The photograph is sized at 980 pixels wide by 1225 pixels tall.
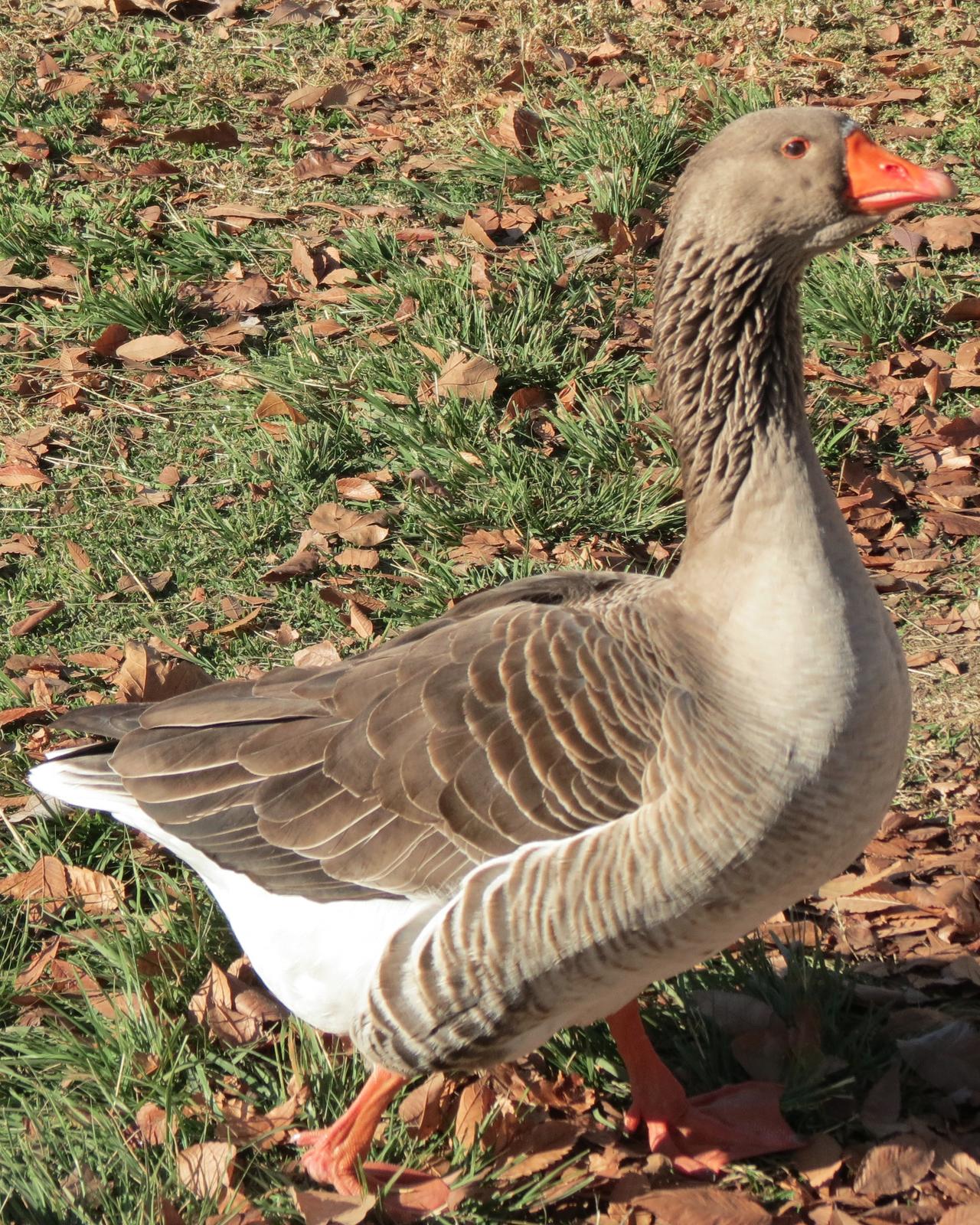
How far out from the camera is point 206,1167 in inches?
124

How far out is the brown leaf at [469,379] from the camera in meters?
5.51

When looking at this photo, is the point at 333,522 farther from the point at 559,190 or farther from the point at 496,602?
the point at 559,190

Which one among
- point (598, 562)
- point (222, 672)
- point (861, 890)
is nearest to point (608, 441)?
point (598, 562)

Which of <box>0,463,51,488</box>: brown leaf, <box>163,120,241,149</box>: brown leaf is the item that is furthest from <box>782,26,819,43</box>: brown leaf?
<box>0,463,51,488</box>: brown leaf

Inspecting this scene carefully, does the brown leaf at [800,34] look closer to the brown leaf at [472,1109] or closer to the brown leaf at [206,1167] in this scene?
the brown leaf at [472,1109]

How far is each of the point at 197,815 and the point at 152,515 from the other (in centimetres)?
219

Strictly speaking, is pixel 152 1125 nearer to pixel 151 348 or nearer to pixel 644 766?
pixel 644 766

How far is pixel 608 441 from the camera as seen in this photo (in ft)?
17.6

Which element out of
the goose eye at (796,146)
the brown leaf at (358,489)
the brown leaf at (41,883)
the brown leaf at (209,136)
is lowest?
the brown leaf at (41,883)

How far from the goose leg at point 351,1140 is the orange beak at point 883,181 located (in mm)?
2324

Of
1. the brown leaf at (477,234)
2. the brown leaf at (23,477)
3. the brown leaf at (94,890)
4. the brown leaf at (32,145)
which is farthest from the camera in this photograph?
the brown leaf at (32,145)

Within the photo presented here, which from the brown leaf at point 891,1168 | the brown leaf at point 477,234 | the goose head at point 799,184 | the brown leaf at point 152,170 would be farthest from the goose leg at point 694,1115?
the brown leaf at point 152,170

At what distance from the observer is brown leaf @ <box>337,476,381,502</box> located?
5344mm

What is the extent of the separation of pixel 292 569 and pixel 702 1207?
2778mm
